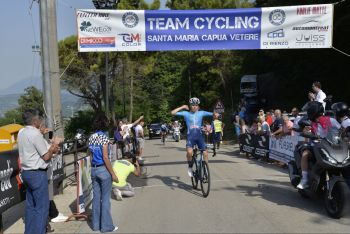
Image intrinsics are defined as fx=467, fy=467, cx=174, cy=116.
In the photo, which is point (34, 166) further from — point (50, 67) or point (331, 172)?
point (331, 172)

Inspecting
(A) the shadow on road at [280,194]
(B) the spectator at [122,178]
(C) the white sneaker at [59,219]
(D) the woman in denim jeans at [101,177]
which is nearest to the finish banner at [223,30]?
(A) the shadow on road at [280,194]

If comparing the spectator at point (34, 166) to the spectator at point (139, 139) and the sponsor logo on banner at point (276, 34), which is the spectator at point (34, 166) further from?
the spectator at point (139, 139)

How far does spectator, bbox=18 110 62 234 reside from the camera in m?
6.07

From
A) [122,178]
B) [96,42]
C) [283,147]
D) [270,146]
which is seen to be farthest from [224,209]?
[270,146]

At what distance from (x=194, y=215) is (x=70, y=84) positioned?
37.2 metres

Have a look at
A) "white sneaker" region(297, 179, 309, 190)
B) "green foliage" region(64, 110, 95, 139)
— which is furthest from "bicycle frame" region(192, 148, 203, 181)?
"green foliage" region(64, 110, 95, 139)

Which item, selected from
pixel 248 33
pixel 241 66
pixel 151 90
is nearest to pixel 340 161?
pixel 248 33

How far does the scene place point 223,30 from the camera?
1325 centimetres

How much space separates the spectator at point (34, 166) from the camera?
607 centimetres

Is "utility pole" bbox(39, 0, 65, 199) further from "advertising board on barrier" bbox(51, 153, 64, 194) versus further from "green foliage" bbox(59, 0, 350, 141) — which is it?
"green foliage" bbox(59, 0, 350, 141)

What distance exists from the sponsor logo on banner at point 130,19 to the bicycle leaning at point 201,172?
4603 millimetres

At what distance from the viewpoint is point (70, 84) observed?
142 ft

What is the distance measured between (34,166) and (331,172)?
453cm

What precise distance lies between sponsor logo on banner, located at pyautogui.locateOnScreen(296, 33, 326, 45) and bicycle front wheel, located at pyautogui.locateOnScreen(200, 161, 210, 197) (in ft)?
18.7
